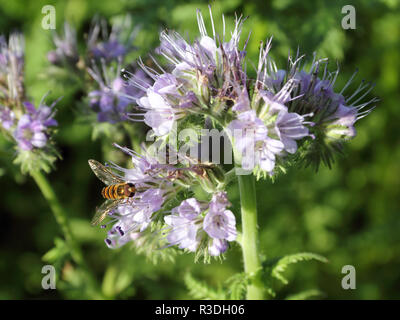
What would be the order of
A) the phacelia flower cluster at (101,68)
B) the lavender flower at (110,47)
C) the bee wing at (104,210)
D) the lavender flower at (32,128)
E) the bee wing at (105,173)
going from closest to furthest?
the bee wing at (104,210) < the bee wing at (105,173) < the lavender flower at (32,128) < the phacelia flower cluster at (101,68) < the lavender flower at (110,47)

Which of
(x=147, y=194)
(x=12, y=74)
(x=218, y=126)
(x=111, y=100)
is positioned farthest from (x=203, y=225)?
(x=12, y=74)

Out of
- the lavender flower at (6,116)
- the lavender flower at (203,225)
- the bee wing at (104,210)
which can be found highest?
the lavender flower at (6,116)

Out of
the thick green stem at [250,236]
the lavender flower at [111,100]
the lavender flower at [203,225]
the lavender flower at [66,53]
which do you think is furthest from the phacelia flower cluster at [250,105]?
the lavender flower at [66,53]

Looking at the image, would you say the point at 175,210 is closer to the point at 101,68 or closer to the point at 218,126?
the point at 218,126

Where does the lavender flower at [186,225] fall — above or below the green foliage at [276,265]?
above

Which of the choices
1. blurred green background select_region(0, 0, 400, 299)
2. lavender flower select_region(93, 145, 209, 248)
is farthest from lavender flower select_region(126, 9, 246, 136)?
blurred green background select_region(0, 0, 400, 299)

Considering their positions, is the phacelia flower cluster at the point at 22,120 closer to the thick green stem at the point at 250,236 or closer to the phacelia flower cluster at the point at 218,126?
the phacelia flower cluster at the point at 218,126

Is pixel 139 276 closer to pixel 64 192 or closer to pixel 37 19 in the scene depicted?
pixel 64 192
